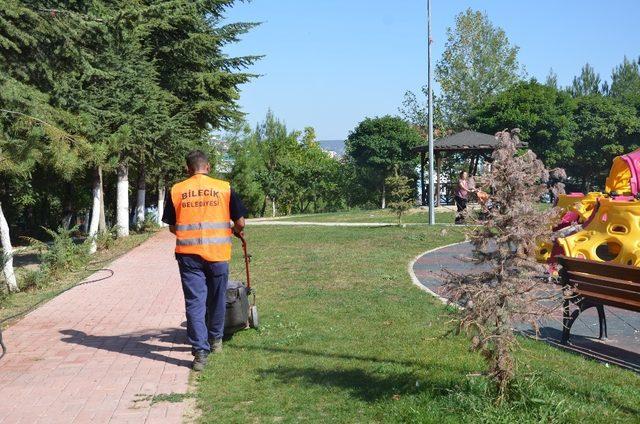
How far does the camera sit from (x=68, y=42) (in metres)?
11.5

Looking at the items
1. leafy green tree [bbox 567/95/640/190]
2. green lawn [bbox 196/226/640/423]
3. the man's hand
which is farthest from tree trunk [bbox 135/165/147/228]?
leafy green tree [bbox 567/95/640/190]

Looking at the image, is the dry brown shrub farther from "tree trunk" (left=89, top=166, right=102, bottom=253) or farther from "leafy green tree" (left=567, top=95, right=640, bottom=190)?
"leafy green tree" (left=567, top=95, right=640, bottom=190)

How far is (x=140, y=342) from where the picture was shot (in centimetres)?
781

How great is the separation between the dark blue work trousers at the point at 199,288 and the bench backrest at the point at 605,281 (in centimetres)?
315

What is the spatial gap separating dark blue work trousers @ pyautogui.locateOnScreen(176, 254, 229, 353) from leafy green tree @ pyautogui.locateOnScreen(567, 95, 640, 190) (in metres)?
44.8

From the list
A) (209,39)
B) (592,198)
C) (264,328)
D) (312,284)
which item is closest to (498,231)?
(264,328)

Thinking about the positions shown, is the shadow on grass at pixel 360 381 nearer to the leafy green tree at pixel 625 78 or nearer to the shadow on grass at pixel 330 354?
the shadow on grass at pixel 330 354

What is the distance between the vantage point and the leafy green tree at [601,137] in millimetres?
47844

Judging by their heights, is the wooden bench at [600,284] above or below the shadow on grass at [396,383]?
above

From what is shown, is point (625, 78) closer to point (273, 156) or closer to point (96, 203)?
point (273, 156)

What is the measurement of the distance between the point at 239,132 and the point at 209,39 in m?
27.2

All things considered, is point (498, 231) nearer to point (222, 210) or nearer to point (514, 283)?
point (514, 283)

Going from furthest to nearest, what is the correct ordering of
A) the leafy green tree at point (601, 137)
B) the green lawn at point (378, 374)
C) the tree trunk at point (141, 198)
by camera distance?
the leafy green tree at point (601, 137), the tree trunk at point (141, 198), the green lawn at point (378, 374)

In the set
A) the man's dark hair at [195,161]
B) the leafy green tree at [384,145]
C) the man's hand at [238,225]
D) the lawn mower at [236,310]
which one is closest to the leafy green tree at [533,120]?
the leafy green tree at [384,145]
